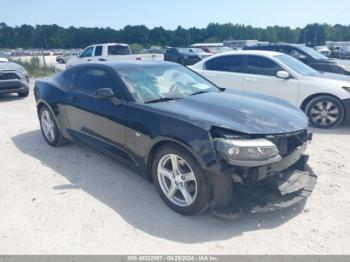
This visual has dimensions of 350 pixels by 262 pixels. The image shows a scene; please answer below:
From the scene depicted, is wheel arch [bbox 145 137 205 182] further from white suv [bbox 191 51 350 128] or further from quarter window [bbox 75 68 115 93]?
white suv [bbox 191 51 350 128]

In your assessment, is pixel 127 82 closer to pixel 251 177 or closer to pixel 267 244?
pixel 251 177

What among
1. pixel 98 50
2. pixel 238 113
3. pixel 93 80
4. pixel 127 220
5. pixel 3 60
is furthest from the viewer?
pixel 98 50

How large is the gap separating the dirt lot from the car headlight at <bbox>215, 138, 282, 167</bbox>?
711mm

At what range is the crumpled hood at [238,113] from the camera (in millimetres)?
3049

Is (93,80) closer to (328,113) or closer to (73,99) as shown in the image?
(73,99)

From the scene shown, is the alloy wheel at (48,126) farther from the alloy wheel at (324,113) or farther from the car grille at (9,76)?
the alloy wheel at (324,113)

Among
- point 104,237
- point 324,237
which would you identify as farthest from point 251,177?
point 104,237

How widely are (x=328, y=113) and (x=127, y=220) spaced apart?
482 centimetres

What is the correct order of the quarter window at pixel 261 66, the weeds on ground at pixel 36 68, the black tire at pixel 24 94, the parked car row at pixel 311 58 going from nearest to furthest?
1. the quarter window at pixel 261 66
2. the parked car row at pixel 311 58
3. the black tire at pixel 24 94
4. the weeds on ground at pixel 36 68

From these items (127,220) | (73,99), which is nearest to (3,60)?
(73,99)

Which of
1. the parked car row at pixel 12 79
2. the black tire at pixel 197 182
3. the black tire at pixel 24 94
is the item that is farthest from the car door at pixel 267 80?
the black tire at pixel 24 94

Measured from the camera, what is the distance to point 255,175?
2842 millimetres

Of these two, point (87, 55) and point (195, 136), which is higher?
point (87, 55)

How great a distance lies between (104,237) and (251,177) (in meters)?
1.46
